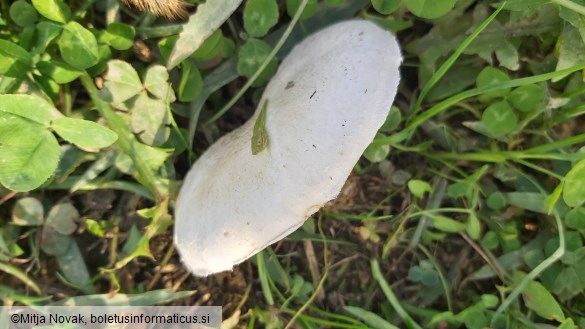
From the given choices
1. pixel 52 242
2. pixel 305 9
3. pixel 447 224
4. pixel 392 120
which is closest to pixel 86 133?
pixel 52 242

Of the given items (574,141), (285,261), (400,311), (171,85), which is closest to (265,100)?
(171,85)

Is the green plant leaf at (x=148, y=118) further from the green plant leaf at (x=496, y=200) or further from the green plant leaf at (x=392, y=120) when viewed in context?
the green plant leaf at (x=496, y=200)

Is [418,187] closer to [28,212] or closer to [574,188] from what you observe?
[574,188]

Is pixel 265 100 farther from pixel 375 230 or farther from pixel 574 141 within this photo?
pixel 574 141

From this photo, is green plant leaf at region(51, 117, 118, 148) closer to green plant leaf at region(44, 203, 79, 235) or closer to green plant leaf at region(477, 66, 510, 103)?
green plant leaf at region(44, 203, 79, 235)

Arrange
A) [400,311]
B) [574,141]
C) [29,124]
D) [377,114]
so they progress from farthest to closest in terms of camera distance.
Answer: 1. [400,311]
2. [574,141]
3. [29,124]
4. [377,114]

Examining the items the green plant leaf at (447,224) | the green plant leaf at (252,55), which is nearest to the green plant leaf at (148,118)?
the green plant leaf at (252,55)

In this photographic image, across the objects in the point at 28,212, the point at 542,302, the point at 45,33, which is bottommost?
the point at 542,302
